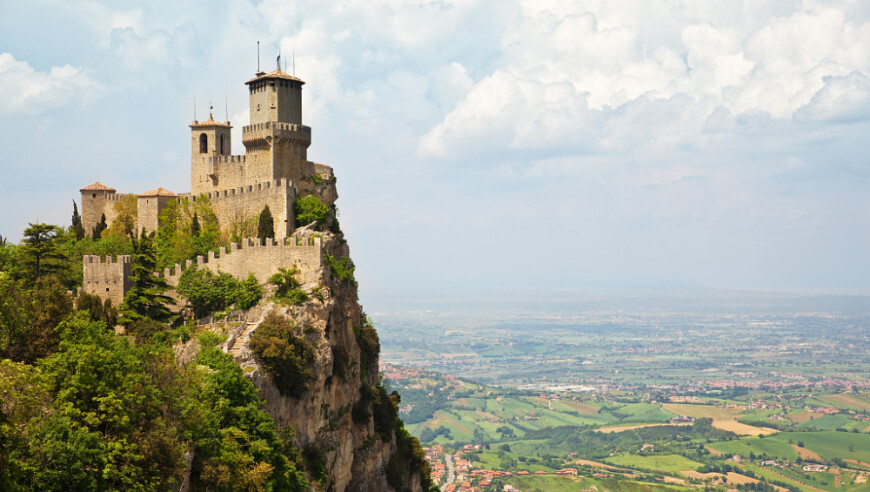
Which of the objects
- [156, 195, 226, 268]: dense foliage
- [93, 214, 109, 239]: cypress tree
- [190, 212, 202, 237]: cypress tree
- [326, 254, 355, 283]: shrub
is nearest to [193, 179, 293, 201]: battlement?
[156, 195, 226, 268]: dense foliage

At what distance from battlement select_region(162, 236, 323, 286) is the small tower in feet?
33.0

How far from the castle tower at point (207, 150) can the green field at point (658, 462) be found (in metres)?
108

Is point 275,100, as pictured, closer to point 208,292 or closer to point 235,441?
point 208,292

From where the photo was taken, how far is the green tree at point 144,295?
1678 inches

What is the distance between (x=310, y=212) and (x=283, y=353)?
12793 mm

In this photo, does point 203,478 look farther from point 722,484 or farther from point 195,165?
point 722,484

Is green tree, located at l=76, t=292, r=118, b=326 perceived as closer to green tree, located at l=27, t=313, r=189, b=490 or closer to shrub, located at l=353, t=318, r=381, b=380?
green tree, located at l=27, t=313, r=189, b=490

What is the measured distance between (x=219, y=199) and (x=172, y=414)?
2318 centimetres

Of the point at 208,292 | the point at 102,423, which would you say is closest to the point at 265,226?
the point at 208,292

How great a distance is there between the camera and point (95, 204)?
193 feet

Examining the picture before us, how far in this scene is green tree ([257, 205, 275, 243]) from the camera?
159ft

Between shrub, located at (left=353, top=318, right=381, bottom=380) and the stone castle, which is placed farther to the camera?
shrub, located at (left=353, top=318, right=381, bottom=380)

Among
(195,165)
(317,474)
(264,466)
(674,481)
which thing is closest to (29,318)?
(264,466)

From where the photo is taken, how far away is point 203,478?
31.2 m
